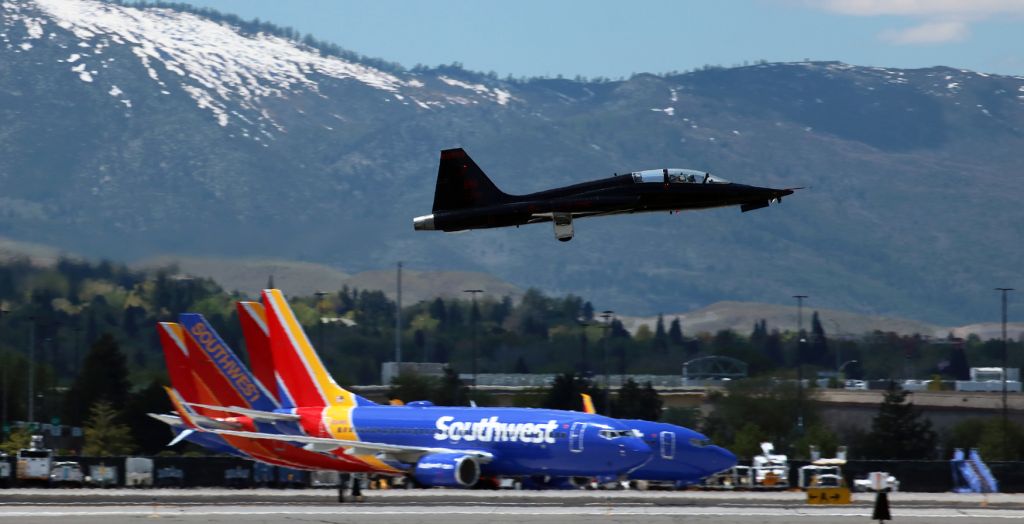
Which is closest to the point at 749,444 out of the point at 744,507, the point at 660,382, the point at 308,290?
the point at 660,382

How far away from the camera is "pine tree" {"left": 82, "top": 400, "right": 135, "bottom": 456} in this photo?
10444 centimetres

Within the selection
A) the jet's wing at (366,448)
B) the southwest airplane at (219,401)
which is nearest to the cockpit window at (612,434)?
the jet's wing at (366,448)

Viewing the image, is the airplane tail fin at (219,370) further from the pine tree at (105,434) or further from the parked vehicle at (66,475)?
the pine tree at (105,434)

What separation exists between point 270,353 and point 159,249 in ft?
215

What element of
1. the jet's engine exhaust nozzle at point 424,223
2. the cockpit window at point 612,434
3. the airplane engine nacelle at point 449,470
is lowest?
Result: the airplane engine nacelle at point 449,470

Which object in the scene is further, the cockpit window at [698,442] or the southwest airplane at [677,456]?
the cockpit window at [698,442]

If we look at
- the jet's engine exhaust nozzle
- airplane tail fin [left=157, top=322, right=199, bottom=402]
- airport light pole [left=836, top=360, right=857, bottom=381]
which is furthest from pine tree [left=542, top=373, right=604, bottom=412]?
the jet's engine exhaust nozzle

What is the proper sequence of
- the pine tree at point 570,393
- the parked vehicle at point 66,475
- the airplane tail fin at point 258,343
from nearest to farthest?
the parked vehicle at point 66,475 < the airplane tail fin at point 258,343 < the pine tree at point 570,393

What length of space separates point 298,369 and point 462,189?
1306 inches

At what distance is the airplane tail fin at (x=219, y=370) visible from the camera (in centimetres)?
8550

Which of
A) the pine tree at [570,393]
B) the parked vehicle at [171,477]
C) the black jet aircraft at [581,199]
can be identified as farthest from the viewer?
the pine tree at [570,393]

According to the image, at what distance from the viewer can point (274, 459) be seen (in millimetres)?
75938

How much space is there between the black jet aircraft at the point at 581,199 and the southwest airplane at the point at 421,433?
20588 millimetres

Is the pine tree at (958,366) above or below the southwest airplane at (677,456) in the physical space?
above
